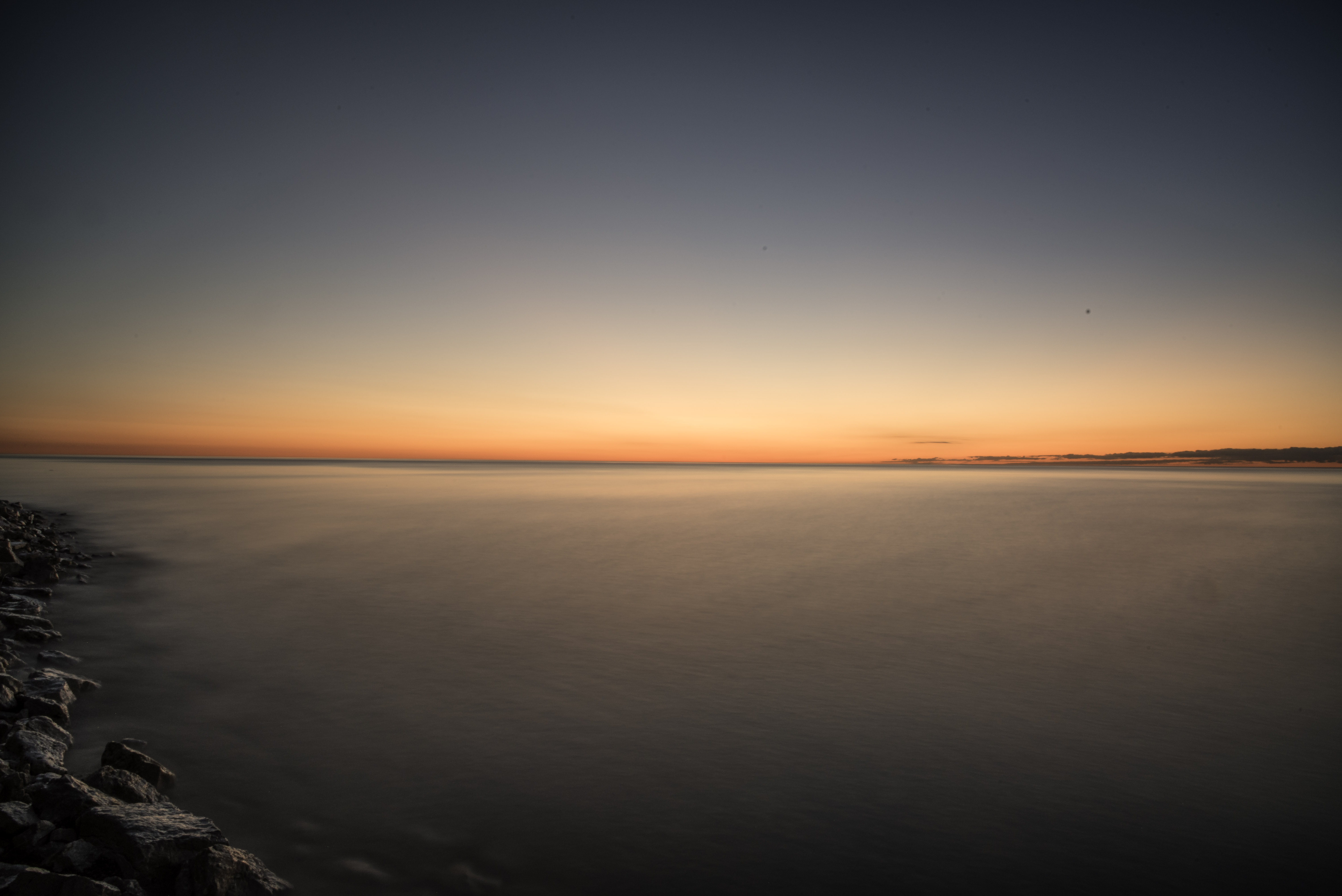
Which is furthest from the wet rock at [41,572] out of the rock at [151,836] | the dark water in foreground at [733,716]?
the rock at [151,836]

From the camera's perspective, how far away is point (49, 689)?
21.0ft

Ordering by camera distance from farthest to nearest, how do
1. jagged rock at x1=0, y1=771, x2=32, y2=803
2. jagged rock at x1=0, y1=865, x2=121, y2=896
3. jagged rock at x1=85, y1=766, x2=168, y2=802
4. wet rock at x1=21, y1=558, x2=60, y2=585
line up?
wet rock at x1=21, y1=558, x2=60, y2=585 < jagged rock at x1=85, y1=766, x2=168, y2=802 < jagged rock at x1=0, y1=771, x2=32, y2=803 < jagged rock at x1=0, y1=865, x2=121, y2=896

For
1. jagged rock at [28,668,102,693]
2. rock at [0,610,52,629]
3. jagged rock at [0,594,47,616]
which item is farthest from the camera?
jagged rock at [0,594,47,616]

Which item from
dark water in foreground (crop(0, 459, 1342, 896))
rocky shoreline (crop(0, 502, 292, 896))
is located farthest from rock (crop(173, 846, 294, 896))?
dark water in foreground (crop(0, 459, 1342, 896))

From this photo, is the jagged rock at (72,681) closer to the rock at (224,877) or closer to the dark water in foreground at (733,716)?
the dark water in foreground at (733,716)

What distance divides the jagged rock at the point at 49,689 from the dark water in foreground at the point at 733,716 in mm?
184

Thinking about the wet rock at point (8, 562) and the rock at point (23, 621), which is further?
the wet rock at point (8, 562)

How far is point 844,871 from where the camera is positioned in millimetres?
4375

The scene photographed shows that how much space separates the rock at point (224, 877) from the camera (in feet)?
11.9

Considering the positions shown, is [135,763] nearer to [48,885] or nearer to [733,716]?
[48,885]

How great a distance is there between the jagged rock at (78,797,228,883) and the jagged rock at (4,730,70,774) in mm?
955

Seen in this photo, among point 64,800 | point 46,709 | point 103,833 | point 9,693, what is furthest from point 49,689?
point 103,833

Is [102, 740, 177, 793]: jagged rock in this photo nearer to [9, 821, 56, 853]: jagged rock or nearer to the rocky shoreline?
the rocky shoreline

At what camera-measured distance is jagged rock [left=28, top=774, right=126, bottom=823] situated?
3957 mm
